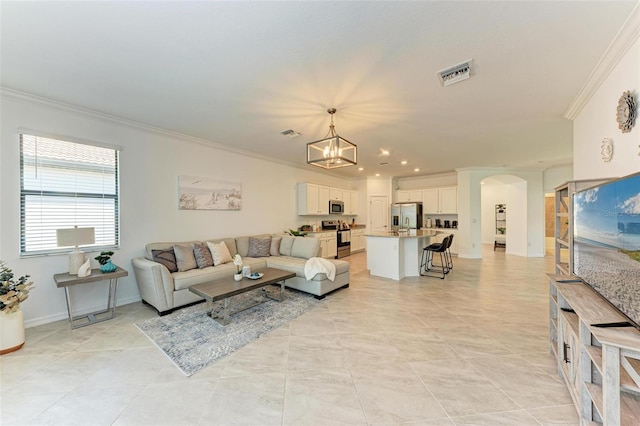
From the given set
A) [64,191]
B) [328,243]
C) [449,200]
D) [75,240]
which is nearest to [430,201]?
[449,200]

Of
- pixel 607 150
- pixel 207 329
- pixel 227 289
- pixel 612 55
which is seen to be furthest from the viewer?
pixel 227 289

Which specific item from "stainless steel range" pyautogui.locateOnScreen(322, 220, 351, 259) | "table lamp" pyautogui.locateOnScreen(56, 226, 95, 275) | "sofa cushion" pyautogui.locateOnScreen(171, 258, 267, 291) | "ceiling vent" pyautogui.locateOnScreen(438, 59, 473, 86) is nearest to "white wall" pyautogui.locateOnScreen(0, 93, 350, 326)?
"table lamp" pyautogui.locateOnScreen(56, 226, 95, 275)

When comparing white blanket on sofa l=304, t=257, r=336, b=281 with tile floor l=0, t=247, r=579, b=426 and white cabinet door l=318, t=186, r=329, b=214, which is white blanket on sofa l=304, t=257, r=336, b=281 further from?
white cabinet door l=318, t=186, r=329, b=214

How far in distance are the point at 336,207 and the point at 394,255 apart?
306 cm

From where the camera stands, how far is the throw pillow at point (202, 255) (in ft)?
12.8

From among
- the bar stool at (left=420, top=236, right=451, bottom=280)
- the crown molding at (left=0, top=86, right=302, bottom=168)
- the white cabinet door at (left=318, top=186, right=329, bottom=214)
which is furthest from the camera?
the white cabinet door at (left=318, top=186, right=329, bottom=214)

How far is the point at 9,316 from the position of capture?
2391mm

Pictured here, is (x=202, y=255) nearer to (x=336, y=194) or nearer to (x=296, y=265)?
(x=296, y=265)

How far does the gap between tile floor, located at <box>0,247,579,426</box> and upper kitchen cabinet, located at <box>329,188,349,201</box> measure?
4636 millimetres

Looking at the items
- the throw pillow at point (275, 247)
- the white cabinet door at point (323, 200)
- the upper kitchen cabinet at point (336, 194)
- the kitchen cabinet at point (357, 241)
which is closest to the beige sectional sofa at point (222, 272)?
the throw pillow at point (275, 247)

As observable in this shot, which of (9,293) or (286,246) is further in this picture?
(286,246)

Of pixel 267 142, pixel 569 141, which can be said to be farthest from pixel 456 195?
pixel 267 142

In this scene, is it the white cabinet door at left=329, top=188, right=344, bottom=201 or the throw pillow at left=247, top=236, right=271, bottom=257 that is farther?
the white cabinet door at left=329, top=188, right=344, bottom=201

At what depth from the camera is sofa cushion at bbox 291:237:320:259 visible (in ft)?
15.8
